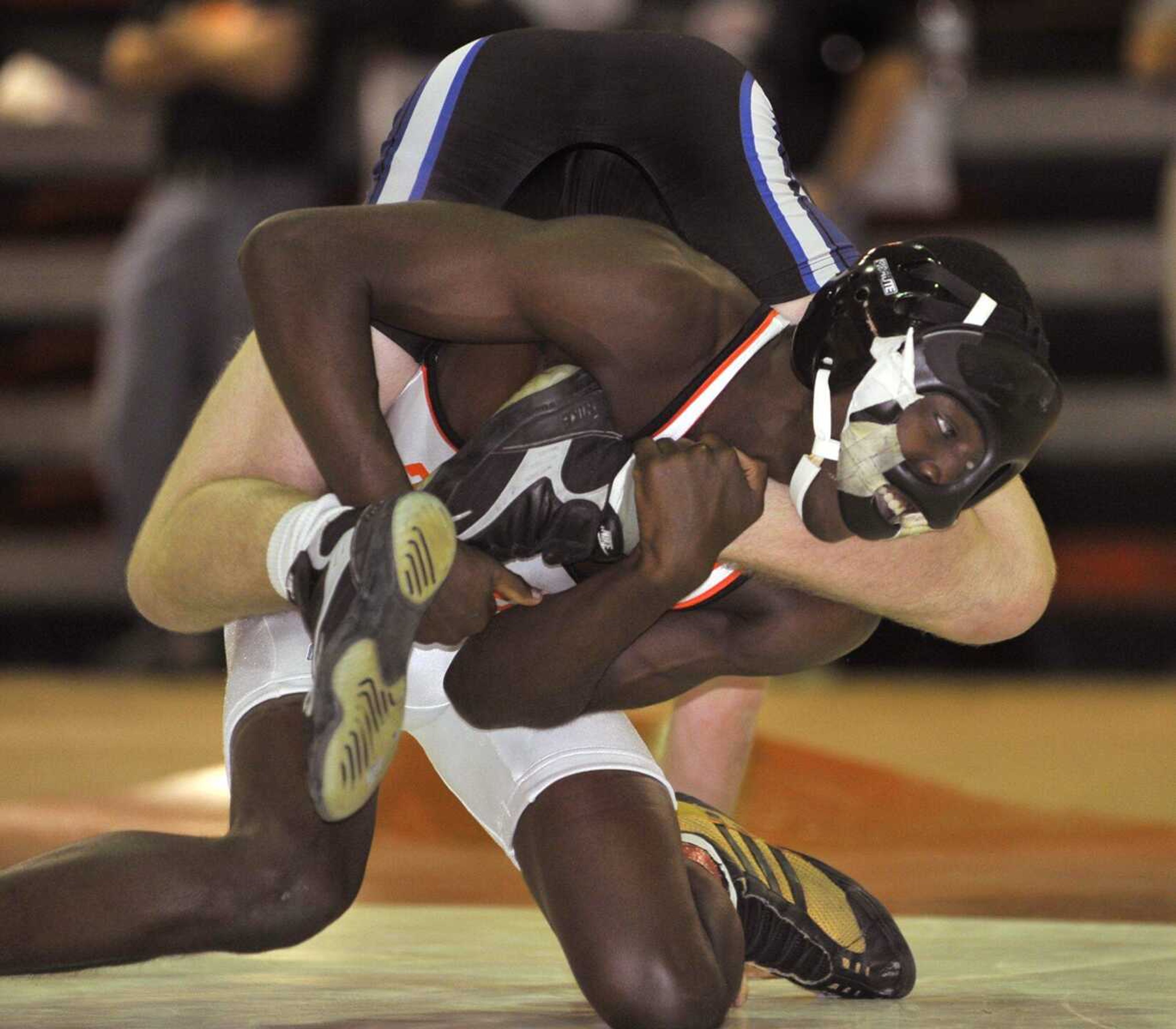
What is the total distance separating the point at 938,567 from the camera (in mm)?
2773

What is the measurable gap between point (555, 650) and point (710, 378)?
1.29 ft

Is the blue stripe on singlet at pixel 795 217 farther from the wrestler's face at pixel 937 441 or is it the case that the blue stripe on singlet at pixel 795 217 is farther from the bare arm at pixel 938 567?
the wrestler's face at pixel 937 441

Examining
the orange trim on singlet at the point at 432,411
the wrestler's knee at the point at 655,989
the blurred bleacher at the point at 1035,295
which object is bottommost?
the blurred bleacher at the point at 1035,295

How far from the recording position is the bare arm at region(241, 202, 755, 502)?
8.13ft

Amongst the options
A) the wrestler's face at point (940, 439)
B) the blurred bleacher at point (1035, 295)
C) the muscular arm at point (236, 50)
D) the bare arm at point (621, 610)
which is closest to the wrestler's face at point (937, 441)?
the wrestler's face at point (940, 439)

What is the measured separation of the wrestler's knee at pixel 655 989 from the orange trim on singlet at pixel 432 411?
72cm

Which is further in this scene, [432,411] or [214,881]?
[432,411]

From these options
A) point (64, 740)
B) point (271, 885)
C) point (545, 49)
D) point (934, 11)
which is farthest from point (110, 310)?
point (271, 885)

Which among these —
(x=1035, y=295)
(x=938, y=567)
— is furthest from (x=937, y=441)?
(x=1035, y=295)

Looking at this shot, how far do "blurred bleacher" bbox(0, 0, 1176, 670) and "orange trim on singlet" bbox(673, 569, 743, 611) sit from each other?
457 centimetres

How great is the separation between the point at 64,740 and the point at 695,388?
3.28 meters

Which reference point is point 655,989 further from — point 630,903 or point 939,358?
point 939,358

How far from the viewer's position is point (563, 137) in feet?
10.0

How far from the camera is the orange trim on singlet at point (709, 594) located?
270 cm
